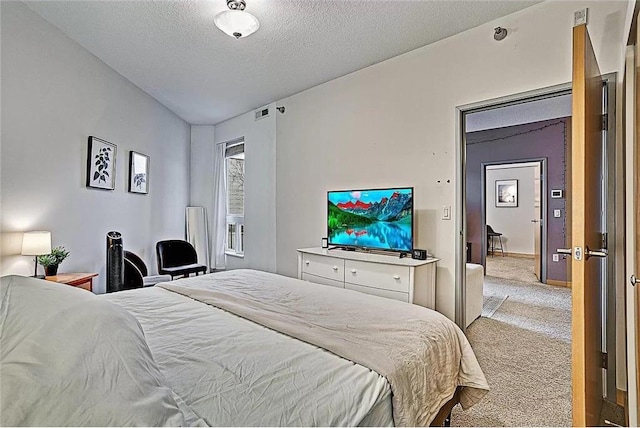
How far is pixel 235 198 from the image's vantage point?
5582mm

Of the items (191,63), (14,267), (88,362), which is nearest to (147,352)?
(88,362)

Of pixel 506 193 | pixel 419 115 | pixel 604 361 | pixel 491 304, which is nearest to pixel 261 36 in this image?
pixel 419 115

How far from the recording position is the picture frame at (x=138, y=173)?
4.17m

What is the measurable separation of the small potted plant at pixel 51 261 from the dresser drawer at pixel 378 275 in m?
2.44

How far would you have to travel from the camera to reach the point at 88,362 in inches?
30.6

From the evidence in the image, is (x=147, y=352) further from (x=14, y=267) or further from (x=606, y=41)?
(x=606, y=41)

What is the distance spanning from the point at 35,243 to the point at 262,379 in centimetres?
250

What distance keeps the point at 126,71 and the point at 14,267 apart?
2389 mm

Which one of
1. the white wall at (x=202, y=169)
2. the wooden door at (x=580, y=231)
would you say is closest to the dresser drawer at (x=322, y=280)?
the wooden door at (x=580, y=231)

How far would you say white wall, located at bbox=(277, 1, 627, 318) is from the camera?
7.79 feet

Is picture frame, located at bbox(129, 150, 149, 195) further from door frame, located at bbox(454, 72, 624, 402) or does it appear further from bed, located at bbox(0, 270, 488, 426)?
door frame, located at bbox(454, 72, 624, 402)

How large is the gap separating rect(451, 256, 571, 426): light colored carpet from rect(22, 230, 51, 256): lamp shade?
3106 millimetres

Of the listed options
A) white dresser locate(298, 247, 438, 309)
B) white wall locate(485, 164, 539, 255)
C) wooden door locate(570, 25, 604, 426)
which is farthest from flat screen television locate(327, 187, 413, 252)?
white wall locate(485, 164, 539, 255)

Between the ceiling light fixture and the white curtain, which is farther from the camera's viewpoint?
the white curtain
